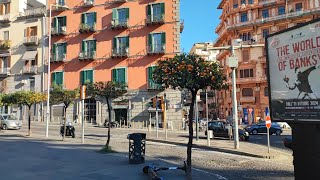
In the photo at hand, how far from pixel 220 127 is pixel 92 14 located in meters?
24.2

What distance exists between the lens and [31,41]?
43688mm

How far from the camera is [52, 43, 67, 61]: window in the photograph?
42594mm

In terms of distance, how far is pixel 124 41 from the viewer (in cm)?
4019

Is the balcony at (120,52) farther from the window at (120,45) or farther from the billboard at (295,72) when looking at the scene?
the billboard at (295,72)

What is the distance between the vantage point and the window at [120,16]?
40.1m

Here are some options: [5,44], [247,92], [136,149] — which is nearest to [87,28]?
[5,44]

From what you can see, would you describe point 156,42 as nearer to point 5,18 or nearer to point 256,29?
point 5,18

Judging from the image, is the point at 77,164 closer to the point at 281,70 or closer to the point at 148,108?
the point at 281,70

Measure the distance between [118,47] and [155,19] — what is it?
5623mm

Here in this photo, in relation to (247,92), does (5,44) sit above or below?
above

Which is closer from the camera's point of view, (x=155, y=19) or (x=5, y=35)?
(x=155, y=19)

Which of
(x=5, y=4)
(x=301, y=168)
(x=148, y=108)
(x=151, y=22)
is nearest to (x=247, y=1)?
(x=151, y=22)

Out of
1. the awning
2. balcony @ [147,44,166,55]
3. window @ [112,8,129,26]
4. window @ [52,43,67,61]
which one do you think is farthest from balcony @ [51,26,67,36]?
balcony @ [147,44,166,55]

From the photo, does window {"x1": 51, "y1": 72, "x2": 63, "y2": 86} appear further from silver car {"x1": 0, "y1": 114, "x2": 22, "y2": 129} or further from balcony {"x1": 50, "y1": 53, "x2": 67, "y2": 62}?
silver car {"x1": 0, "y1": 114, "x2": 22, "y2": 129}
